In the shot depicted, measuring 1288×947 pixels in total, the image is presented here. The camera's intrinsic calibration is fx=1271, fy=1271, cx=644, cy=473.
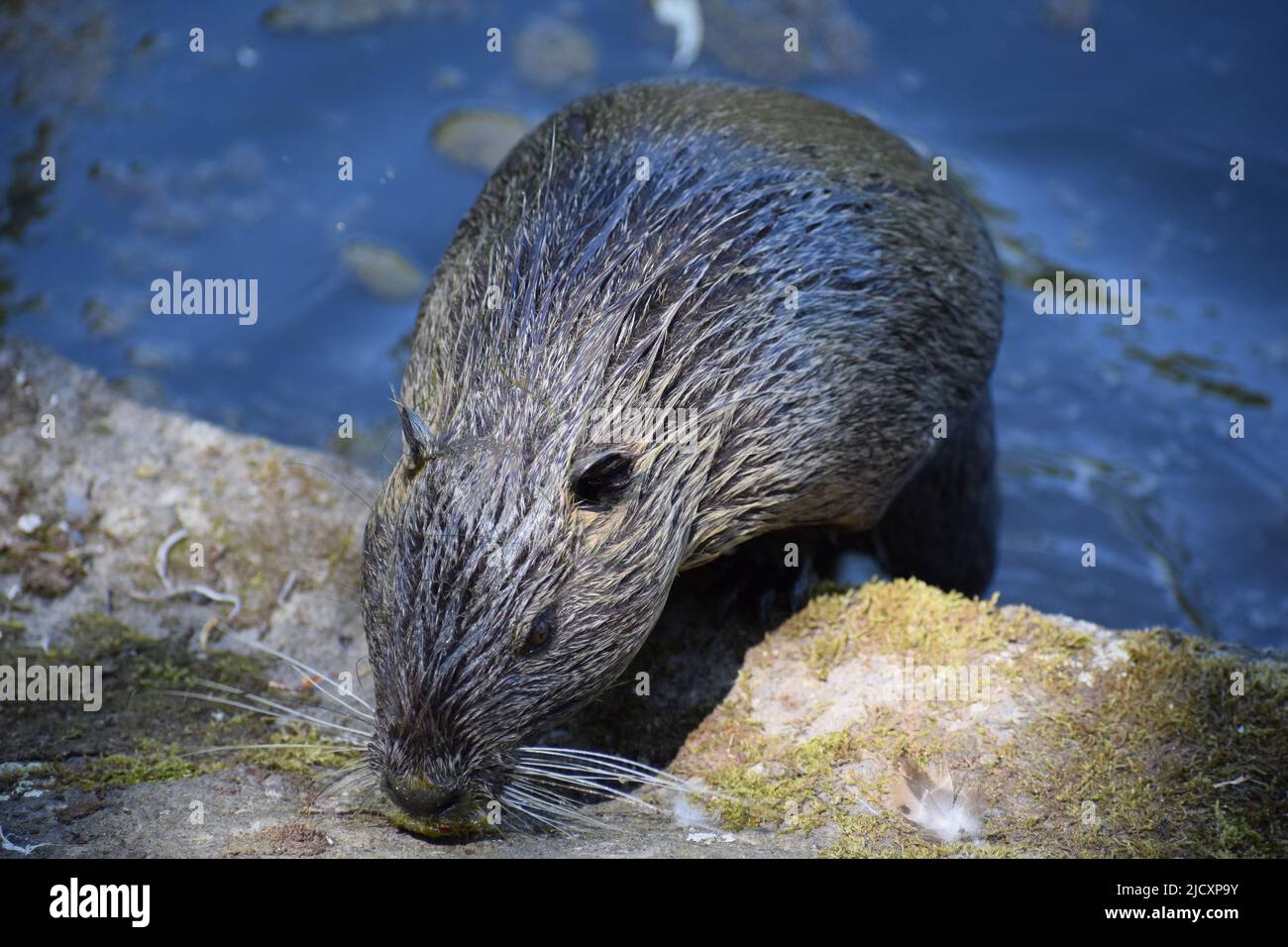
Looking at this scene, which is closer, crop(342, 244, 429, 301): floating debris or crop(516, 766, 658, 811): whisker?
crop(516, 766, 658, 811): whisker

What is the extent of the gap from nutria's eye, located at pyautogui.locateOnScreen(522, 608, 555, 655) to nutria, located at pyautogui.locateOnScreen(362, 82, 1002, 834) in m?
0.01

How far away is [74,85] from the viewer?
425 inches

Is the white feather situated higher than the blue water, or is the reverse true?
the blue water

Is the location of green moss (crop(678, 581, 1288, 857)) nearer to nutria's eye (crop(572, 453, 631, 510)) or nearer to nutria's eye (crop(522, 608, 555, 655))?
nutria's eye (crop(522, 608, 555, 655))

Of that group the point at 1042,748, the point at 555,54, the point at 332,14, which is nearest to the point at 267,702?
the point at 1042,748

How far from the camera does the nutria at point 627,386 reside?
393cm

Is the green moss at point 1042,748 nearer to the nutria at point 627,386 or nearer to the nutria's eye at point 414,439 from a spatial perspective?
the nutria at point 627,386

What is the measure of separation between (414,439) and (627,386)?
74 cm

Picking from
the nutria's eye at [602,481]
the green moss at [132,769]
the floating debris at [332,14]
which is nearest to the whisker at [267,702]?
the green moss at [132,769]

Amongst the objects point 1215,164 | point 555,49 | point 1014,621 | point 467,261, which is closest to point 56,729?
point 467,261

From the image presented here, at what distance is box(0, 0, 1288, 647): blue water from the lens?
9.60 metres

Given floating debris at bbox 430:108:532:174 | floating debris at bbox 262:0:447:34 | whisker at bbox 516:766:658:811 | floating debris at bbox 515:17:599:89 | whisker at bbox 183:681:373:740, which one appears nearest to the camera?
whisker at bbox 516:766:658:811

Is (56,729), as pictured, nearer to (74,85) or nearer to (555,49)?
(74,85)

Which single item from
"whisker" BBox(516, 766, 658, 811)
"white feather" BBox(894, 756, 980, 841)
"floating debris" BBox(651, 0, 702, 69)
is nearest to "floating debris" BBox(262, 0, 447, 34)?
"floating debris" BBox(651, 0, 702, 69)
